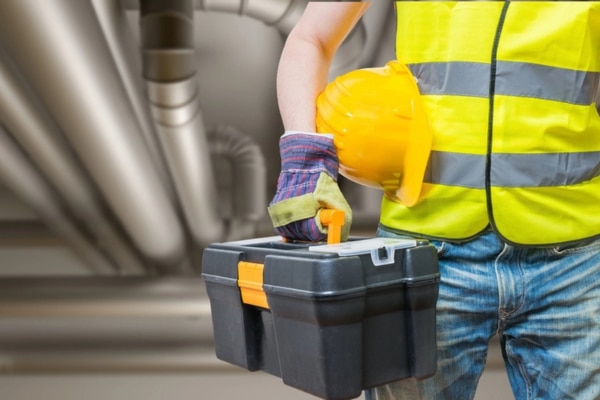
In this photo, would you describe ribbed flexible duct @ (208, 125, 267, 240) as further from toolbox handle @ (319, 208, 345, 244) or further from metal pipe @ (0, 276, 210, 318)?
toolbox handle @ (319, 208, 345, 244)

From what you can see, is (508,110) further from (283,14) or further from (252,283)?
(283,14)

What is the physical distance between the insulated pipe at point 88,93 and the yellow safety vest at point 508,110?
31.2 inches

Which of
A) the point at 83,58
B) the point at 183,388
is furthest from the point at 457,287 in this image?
the point at 183,388

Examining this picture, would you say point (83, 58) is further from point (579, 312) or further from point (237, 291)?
point (579, 312)

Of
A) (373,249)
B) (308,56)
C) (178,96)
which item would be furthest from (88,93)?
(373,249)

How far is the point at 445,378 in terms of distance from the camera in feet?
2.32

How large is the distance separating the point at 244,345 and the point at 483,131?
326 mm

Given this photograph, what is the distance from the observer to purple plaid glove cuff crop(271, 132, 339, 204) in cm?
66

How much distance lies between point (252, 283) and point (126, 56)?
110 cm

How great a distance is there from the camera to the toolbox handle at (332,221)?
643 millimetres

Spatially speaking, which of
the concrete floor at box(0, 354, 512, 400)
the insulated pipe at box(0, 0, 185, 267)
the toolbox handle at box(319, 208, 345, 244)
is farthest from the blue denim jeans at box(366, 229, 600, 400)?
the concrete floor at box(0, 354, 512, 400)

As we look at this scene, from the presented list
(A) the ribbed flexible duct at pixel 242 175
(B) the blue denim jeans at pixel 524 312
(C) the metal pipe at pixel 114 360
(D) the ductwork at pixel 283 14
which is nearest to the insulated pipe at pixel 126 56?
(D) the ductwork at pixel 283 14

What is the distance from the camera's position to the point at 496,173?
67 centimetres

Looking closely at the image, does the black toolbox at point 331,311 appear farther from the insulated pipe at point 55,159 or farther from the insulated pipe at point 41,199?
the insulated pipe at point 41,199
